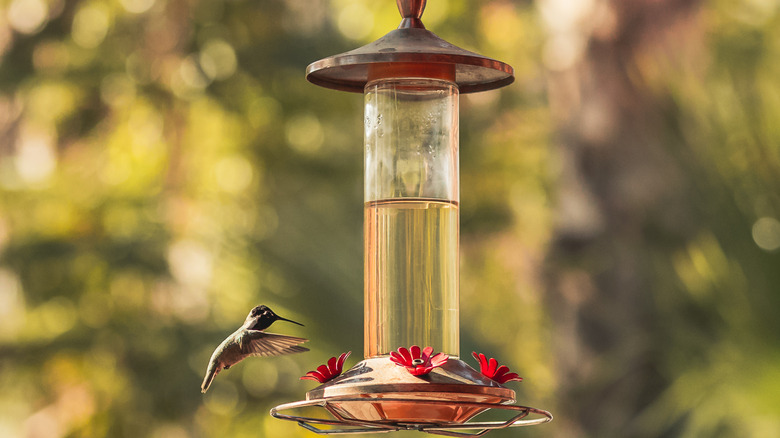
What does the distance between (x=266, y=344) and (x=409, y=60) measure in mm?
950

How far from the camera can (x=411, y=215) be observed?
9.86 ft

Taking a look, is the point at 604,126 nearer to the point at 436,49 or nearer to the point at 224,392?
the point at 436,49

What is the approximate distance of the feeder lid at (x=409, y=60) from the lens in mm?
2799

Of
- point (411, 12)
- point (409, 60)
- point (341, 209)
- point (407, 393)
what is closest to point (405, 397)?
point (407, 393)

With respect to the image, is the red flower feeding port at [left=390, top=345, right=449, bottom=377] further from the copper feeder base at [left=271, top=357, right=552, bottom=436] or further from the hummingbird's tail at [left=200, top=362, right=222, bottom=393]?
the hummingbird's tail at [left=200, top=362, right=222, bottom=393]

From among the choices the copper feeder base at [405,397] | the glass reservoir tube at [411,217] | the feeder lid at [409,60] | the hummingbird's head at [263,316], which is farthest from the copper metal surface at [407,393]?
the feeder lid at [409,60]

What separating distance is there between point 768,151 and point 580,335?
198 centimetres

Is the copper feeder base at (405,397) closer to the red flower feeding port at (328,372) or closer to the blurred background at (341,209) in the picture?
the red flower feeding port at (328,372)

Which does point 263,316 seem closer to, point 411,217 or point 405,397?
point 411,217

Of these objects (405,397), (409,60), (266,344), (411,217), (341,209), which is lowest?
(405,397)

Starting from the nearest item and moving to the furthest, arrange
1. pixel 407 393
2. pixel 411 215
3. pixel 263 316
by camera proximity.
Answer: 1. pixel 407 393
2. pixel 411 215
3. pixel 263 316

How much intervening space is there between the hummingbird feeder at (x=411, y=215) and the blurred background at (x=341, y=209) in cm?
175

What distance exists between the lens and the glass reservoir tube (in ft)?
9.73

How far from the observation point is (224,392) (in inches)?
392
